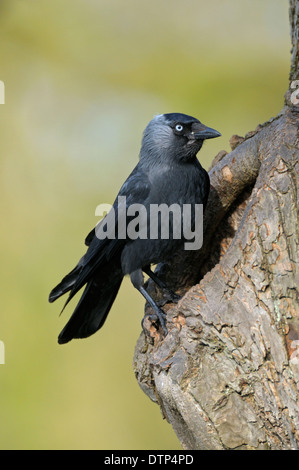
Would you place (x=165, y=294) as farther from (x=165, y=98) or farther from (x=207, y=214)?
(x=165, y=98)

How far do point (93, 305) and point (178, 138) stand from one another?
49.0 inches

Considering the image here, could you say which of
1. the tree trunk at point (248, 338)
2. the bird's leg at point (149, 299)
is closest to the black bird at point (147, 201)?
the bird's leg at point (149, 299)

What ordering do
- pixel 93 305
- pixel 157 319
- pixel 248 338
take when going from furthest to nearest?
pixel 93 305
pixel 157 319
pixel 248 338

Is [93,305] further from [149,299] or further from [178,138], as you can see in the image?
[178,138]

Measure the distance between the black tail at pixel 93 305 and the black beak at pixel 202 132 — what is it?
1012 mm

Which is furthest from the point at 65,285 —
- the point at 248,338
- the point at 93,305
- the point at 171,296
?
the point at 248,338

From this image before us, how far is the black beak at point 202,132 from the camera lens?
11.7ft

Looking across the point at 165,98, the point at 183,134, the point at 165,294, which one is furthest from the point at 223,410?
the point at 165,98

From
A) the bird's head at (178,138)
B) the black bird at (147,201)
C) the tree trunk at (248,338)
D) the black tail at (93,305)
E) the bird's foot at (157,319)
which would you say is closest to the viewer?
the tree trunk at (248,338)

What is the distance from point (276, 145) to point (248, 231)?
0.51 m

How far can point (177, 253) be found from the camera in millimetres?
3746

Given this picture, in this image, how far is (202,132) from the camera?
362 cm

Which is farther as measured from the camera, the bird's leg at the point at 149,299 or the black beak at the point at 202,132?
the black beak at the point at 202,132

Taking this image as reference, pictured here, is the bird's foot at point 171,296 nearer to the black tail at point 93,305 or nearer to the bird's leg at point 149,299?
the bird's leg at point 149,299
